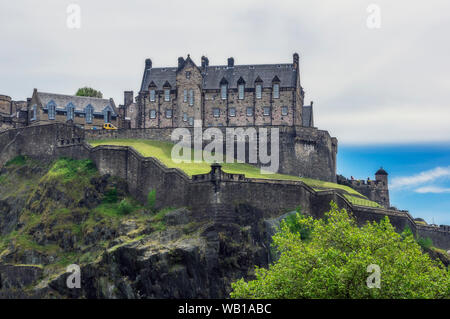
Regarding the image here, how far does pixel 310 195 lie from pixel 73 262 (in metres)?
22.6

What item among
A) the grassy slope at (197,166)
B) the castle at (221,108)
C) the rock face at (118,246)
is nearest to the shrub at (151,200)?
the rock face at (118,246)

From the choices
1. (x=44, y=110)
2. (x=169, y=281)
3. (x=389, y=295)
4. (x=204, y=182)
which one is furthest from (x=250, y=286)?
(x=44, y=110)

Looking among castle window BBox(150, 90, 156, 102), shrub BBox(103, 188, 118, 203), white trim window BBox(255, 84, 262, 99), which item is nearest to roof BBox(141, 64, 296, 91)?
white trim window BBox(255, 84, 262, 99)

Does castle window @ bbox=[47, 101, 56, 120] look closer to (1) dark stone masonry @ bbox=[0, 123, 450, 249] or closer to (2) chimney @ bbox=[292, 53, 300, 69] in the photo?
(1) dark stone masonry @ bbox=[0, 123, 450, 249]

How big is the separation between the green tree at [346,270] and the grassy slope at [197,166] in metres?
28.0

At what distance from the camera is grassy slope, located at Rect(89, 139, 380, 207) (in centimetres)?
7581

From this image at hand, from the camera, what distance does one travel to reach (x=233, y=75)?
9450 centimetres

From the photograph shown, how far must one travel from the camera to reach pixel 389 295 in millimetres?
39969

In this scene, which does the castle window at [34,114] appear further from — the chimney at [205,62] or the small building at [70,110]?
the chimney at [205,62]

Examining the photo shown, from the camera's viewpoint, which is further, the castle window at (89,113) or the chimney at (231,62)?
the castle window at (89,113)

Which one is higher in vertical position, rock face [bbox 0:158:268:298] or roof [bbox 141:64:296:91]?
roof [bbox 141:64:296:91]

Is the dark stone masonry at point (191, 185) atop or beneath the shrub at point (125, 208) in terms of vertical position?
atop

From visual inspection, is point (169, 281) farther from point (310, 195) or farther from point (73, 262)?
point (310, 195)

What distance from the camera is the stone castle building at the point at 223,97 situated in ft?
299
